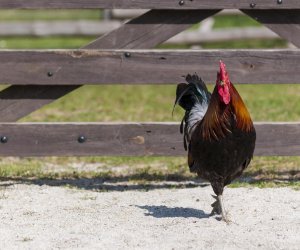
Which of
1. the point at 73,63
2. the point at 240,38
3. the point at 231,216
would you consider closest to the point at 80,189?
the point at 73,63

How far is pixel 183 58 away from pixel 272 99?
564 centimetres

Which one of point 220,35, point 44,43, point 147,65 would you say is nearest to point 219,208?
point 147,65

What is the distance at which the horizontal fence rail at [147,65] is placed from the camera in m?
7.32

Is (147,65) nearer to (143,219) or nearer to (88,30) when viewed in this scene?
(143,219)

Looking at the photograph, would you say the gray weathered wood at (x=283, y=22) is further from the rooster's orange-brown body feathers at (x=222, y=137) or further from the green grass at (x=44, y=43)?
the green grass at (x=44, y=43)

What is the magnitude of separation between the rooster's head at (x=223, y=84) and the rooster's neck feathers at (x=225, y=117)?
70 millimetres

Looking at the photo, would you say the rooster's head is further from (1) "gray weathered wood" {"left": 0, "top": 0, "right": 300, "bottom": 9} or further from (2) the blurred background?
→ (2) the blurred background

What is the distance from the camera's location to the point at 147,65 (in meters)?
7.34

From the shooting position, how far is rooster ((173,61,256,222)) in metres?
6.06

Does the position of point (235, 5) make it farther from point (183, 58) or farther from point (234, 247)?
point (234, 247)

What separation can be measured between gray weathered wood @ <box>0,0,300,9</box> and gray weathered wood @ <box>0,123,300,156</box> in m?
1.06

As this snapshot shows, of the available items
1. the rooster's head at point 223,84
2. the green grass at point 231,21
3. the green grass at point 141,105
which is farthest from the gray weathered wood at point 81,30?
the rooster's head at point 223,84

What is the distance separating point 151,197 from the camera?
23.5 feet

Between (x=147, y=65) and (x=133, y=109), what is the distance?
16.0ft
